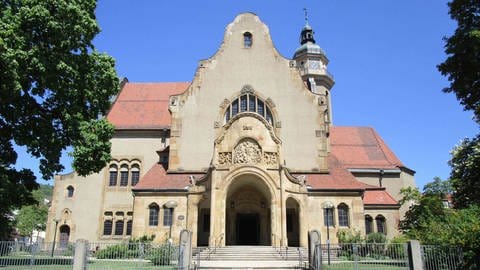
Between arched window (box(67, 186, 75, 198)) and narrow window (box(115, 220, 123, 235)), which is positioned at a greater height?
arched window (box(67, 186, 75, 198))

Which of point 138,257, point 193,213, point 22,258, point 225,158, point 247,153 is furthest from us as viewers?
point 193,213

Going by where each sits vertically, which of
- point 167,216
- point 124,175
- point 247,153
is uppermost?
point 124,175

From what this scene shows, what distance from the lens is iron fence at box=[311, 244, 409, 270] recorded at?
677 inches

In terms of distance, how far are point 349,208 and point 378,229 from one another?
244 inches

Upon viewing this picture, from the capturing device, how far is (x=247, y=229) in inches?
1192

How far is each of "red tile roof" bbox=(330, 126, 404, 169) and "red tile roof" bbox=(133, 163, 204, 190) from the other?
15648mm

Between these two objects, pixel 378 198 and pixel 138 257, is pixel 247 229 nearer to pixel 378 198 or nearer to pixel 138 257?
pixel 138 257

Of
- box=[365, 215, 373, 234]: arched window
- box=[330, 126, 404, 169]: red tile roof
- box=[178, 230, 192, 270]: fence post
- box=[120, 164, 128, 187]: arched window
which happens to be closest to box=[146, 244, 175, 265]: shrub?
box=[178, 230, 192, 270]: fence post

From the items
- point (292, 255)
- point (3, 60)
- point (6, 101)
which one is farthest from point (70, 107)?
point (292, 255)

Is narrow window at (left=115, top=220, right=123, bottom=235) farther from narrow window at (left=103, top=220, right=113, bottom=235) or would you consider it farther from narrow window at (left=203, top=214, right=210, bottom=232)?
narrow window at (left=203, top=214, right=210, bottom=232)

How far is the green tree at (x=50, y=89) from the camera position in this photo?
16938 mm

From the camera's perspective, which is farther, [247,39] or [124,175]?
[124,175]

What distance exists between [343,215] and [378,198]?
6.57 m

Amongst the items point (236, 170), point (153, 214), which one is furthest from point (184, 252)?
point (153, 214)
